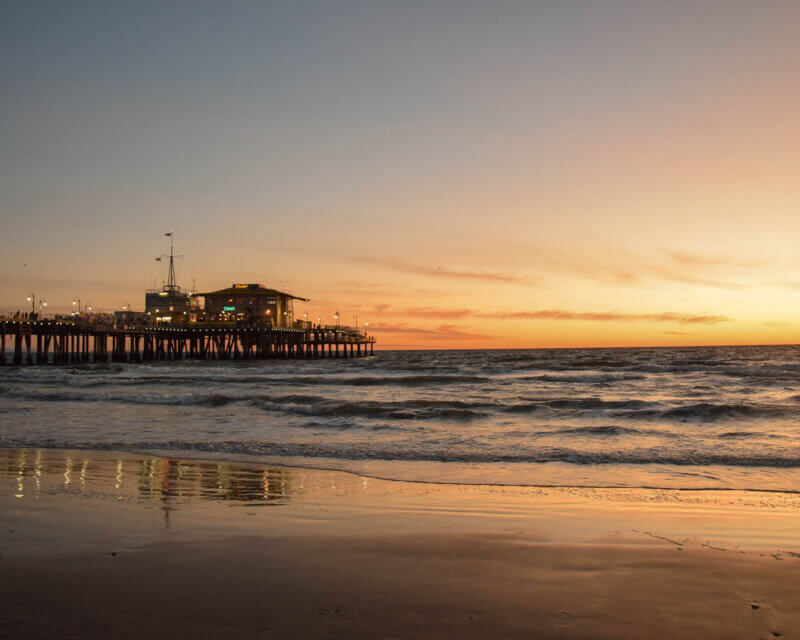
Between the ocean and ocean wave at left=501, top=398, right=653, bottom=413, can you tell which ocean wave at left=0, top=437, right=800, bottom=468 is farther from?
ocean wave at left=501, top=398, right=653, bottom=413

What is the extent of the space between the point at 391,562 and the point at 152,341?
287 ft

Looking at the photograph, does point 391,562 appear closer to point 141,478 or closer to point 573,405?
point 141,478

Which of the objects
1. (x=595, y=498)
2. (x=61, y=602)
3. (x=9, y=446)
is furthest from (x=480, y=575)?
(x=9, y=446)

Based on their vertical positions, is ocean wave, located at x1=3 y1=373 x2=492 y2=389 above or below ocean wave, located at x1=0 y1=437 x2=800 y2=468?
below

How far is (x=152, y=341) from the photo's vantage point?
84375 mm

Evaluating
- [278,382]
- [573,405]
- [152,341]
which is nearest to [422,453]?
[573,405]

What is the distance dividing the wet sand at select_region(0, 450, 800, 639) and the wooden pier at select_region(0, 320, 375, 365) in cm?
5728

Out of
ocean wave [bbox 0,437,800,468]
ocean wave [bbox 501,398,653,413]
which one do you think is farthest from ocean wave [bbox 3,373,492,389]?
ocean wave [bbox 0,437,800,468]

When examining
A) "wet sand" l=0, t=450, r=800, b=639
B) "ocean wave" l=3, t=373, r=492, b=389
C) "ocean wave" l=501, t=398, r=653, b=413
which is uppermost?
"wet sand" l=0, t=450, r=800, b=639

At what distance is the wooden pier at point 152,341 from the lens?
59.4 metres

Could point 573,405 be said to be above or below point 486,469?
below

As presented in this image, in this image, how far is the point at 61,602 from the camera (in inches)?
133

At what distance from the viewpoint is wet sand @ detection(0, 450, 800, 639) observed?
3.21 m

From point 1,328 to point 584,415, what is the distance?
57100 millimetres
